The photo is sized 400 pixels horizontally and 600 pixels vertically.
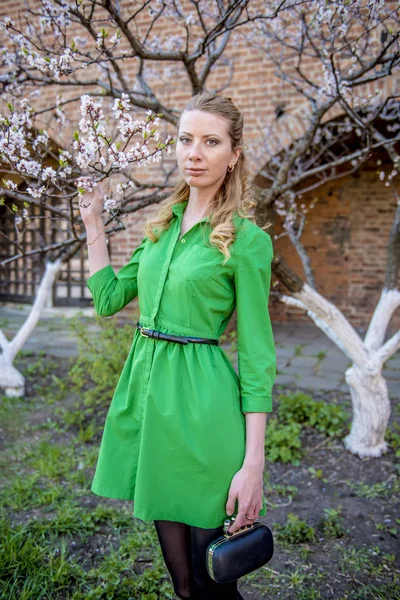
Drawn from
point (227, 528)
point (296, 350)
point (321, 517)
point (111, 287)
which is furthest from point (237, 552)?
point (296, 350)

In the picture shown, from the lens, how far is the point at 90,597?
7.36 ft

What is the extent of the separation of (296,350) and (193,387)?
17.0 feet

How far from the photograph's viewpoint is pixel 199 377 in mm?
1567

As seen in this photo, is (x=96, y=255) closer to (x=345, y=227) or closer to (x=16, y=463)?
(x=16, y=463)

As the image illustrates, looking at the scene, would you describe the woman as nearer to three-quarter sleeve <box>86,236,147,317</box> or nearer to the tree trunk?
three-quarter sleeve <box>86,236,147,317</box>

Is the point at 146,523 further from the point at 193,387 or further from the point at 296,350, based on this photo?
the point at 296,350

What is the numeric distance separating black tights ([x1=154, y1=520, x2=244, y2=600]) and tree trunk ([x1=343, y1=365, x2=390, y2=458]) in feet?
7.03

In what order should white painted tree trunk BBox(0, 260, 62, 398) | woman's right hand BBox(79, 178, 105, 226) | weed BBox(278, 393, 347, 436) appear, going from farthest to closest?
white painted tree trunk BBox(0, 260, 62, 398), weed BBox(278, 393, 347, 436), woman's right hand BBox(79, 178, 105, 226)

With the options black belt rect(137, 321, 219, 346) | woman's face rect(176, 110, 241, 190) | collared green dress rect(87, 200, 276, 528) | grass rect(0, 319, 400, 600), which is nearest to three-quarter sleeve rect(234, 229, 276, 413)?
collared green dress rect(87, 200, 276, 528)

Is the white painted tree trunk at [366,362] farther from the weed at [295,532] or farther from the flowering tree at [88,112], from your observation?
the flowering tree at [88,112]

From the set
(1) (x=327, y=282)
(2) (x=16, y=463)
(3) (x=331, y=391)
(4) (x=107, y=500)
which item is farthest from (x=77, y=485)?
(1) (x=327, y=282)

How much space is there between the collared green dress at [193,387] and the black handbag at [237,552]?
0.06 meters

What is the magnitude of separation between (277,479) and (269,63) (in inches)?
195

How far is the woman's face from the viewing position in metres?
1.60
